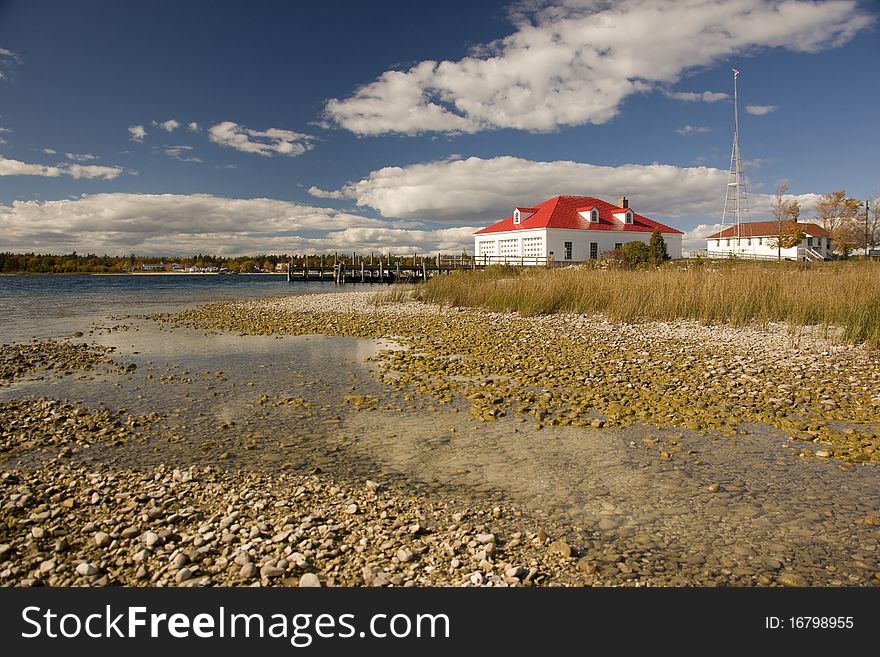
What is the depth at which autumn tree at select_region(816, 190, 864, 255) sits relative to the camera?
51281mm

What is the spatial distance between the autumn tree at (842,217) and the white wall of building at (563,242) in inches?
622

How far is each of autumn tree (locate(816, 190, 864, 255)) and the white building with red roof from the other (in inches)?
619

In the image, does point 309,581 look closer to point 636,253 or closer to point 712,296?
point 712,296

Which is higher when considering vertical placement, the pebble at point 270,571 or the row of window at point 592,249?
the row of window at point 592,249

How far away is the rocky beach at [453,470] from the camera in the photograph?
A: 125 inches

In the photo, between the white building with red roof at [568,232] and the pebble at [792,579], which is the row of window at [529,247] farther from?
the pebble at [792,579]

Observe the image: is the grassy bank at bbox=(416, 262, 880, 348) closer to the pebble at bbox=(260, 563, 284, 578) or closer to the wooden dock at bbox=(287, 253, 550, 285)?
the pebble at bbox=(260, 563, 284, 578)

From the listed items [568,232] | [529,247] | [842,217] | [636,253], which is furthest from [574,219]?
[842,217]

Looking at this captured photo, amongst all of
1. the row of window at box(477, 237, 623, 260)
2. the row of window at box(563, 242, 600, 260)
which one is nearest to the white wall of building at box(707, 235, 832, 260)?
the row of window at box(563, 242, 600, 260)

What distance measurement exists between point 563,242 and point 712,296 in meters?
32.3

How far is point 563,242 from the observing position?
45.6 metres

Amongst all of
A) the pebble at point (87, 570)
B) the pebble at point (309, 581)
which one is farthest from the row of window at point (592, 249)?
the pebble at point (87, 570)

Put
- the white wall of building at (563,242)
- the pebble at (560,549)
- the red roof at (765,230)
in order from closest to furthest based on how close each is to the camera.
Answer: the pebble at (560,549) → the white wall of building at (563,242) → the red roof at (765,230)
